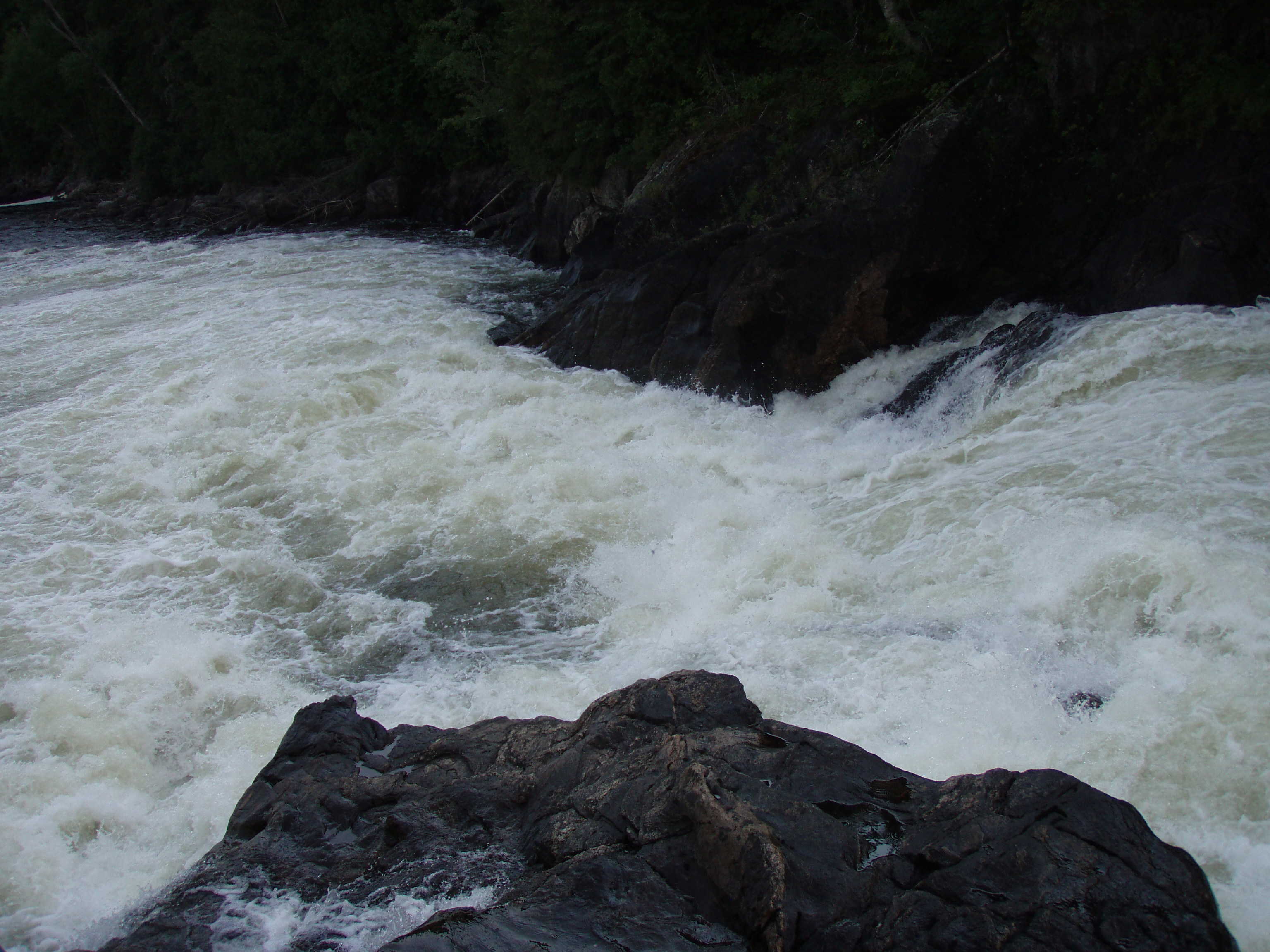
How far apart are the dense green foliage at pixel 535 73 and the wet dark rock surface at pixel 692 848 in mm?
8747

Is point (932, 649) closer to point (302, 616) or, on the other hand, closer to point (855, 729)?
point (855, 729)

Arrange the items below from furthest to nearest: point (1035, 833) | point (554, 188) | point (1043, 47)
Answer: point (554, 188) < point (1043, 47) < point (1035, 833)

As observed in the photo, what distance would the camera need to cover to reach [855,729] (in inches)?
222

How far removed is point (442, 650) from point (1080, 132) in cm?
915

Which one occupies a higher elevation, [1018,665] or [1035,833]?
[1035,833]

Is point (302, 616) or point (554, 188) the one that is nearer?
point (302, 616)

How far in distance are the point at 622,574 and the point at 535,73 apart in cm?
1191

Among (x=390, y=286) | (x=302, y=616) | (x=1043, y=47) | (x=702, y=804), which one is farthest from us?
(x=390, y=286)

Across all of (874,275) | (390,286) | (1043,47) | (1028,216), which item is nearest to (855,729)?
(874,275)

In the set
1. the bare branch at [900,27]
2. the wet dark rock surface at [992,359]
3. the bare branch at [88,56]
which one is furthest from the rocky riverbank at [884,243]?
the bare branch at [88,56]

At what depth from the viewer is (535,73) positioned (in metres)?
16.6

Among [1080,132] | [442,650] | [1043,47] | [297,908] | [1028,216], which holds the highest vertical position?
[1043,47]

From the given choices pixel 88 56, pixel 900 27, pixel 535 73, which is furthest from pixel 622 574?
pixel 88 56

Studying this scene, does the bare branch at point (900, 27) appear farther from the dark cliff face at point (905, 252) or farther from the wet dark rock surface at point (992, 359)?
the wet dark rock surface at point (992, 359)
